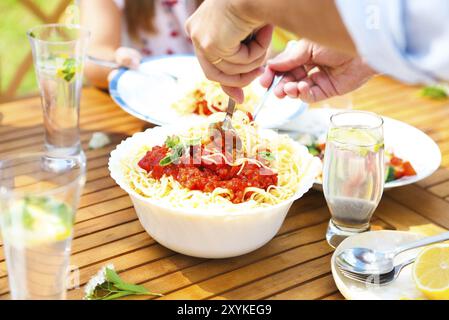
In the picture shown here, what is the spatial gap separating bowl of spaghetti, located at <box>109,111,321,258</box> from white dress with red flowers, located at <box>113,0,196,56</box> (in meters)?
1.24

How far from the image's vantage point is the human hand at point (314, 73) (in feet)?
5.64

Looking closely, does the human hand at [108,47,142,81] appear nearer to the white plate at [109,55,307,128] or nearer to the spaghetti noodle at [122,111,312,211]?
the white plate at [109,55,307,128]

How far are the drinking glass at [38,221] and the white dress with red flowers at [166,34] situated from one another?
1.63 m

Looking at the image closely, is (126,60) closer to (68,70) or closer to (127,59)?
(127,59)

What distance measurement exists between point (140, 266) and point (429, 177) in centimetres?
85

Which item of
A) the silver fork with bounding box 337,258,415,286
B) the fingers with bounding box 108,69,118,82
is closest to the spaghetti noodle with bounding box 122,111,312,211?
the silver fork with bounding box 337,258,415,286

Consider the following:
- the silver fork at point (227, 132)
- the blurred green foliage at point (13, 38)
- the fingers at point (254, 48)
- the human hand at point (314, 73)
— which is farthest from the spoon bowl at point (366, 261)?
the blurred green foliage at point (13, 38)

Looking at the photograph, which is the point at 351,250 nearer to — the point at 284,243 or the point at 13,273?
the point at 284,243

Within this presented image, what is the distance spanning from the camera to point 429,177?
1.78m

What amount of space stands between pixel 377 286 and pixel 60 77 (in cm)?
91

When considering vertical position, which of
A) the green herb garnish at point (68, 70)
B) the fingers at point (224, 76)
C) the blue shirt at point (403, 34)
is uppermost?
the blue shirt at point (403, 34)

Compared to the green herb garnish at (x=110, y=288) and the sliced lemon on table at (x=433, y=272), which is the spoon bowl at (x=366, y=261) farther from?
the green herb garnish at (x=110, y=288)

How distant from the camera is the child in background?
8.25ft
